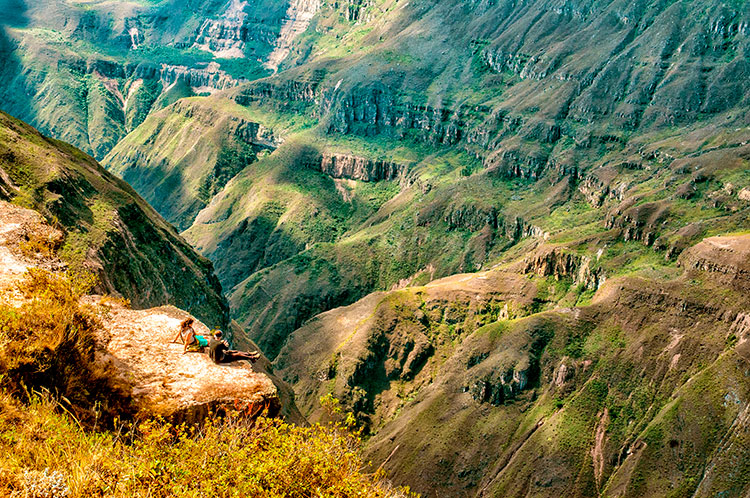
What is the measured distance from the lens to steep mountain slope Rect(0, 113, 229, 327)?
60375 mm

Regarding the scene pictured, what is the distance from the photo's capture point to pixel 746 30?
18500 cm

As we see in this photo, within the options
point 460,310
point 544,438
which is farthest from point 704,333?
point 460,310

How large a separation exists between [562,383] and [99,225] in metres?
80.3

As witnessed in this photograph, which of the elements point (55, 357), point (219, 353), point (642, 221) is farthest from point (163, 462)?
point (642, 221)

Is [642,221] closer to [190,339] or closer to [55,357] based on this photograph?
[190,339]

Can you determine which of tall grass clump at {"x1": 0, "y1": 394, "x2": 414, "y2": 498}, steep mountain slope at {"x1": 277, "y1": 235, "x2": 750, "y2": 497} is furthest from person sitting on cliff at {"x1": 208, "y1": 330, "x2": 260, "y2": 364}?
steep mountain slope at {"x1": 277, "y1": 235, "x2": 750, "y2": 497}

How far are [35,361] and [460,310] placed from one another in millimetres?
118018

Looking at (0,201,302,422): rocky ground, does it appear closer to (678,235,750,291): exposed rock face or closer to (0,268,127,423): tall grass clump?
(0,268,127,423): tall grass clump

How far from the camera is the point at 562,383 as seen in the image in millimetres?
108562

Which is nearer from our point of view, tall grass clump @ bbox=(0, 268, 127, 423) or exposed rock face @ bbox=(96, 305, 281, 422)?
tall grass clump @ bbox=(0, 268, 127, 423)

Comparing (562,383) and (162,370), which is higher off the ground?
(162,370)

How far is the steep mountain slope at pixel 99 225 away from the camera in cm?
6038

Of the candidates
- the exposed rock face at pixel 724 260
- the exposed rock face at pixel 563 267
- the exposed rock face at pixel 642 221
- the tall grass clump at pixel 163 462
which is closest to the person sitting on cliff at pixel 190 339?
the tall grass clump at pixel 163 462

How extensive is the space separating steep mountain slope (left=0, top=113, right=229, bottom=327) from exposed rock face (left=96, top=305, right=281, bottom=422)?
98.6 feet
